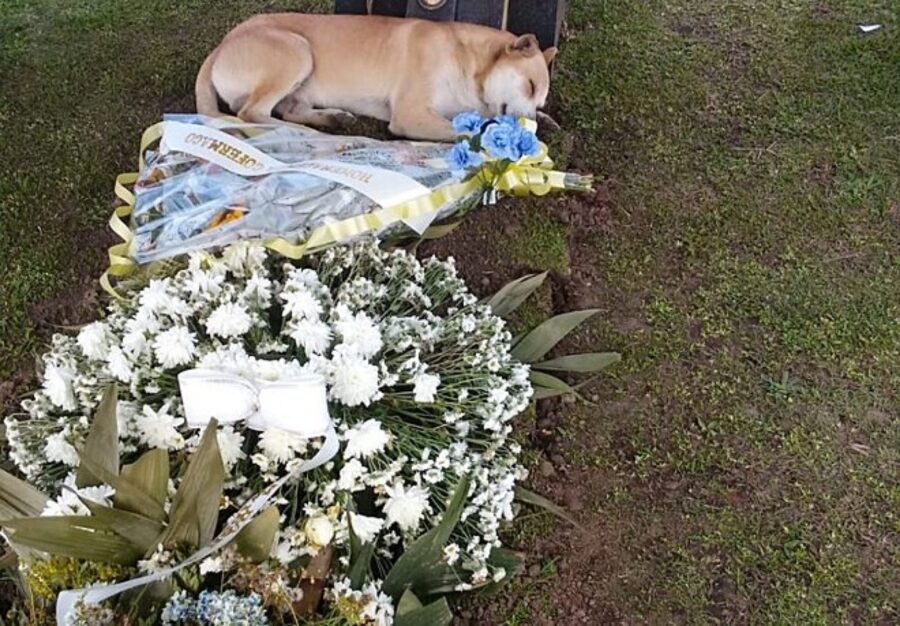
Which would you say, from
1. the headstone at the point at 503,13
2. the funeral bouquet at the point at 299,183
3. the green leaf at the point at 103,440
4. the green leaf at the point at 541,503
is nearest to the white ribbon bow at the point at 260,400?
the green leaf at the point at 103,440

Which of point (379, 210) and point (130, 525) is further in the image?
point (379, 210)

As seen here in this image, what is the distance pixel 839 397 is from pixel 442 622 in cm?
137

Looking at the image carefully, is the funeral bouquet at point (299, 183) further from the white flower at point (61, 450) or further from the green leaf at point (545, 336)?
the white flower at point (61, 450)

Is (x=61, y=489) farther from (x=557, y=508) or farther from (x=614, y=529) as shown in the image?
(x=614, y=529)

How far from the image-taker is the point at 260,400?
168 cm

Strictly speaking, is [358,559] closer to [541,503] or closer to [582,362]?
[541,503]

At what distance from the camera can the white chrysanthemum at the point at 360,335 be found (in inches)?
72.5

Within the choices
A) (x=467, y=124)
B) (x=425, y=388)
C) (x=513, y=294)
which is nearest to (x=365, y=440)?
(x=425, y=388)

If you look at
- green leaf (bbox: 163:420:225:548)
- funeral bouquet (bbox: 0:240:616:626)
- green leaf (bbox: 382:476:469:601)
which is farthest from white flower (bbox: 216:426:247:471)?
green leaf (bbox: 382:476:469:601)

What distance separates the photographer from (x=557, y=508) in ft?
6.68

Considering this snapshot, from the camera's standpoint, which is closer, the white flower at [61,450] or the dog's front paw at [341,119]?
the white flower at [61,450]

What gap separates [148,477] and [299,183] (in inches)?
47.9

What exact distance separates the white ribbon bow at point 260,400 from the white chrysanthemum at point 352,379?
0.09m

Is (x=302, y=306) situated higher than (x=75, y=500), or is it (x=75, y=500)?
(x=302, y=306)
